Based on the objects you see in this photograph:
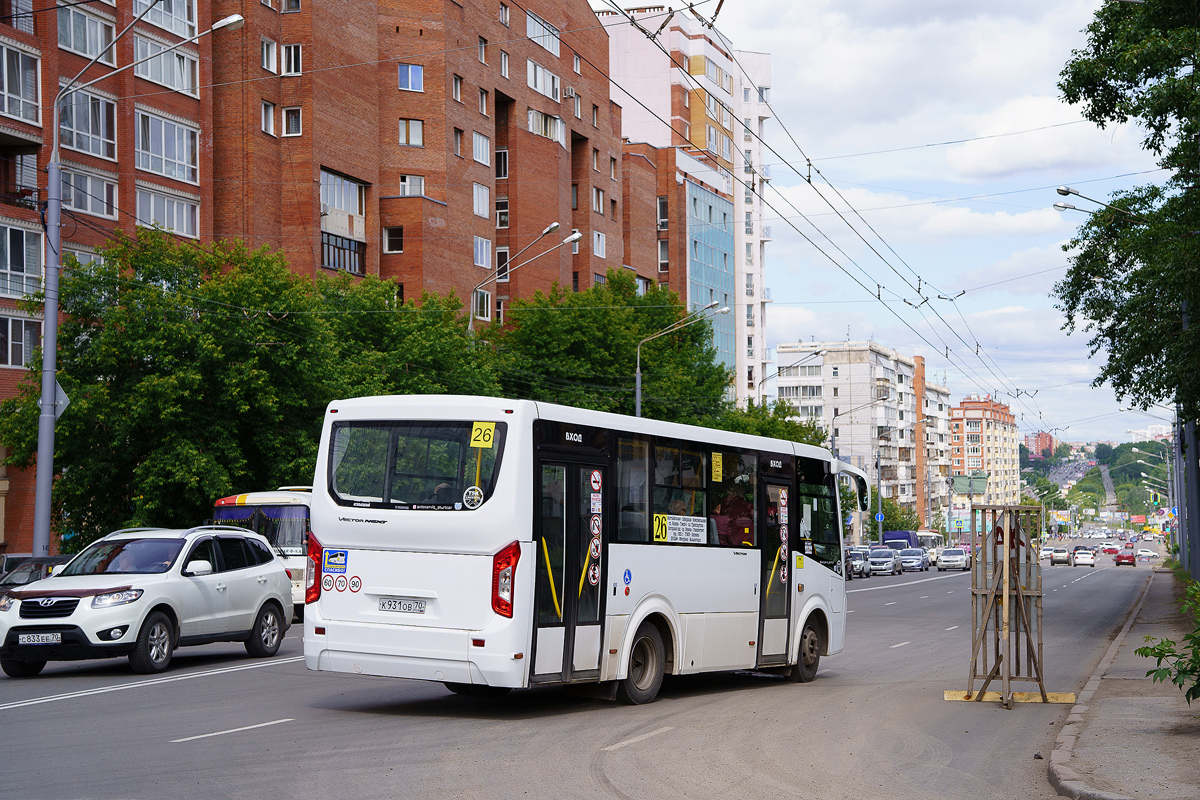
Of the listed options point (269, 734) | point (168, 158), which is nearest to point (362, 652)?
point (269, 734)

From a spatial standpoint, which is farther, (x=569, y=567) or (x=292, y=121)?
(x=292, y=121)

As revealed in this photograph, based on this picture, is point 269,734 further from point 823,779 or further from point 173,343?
point 173,343

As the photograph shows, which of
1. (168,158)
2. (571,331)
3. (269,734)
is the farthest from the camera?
(571,331)

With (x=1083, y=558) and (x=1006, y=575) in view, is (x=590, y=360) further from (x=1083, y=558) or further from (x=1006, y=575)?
(x=1083, y=558)

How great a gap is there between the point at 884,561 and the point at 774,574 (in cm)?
5792

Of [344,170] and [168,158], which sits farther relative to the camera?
[344,170]

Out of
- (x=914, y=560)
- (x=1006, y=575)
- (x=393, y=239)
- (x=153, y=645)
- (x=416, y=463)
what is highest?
(x=393, y=239)

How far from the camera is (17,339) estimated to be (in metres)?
40.2

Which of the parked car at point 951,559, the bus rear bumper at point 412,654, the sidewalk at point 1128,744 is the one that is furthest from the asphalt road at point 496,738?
the parked car at point 951,559

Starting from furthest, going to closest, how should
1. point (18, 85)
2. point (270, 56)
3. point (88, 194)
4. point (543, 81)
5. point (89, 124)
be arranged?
1. point (543, 81)
2. point (270, 56)
3. point (89, 124)
4. point (88, 194)
5. point (18, 85)

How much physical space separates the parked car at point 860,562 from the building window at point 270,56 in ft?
114

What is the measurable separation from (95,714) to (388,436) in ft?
12.2

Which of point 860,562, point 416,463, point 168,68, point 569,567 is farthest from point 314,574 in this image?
point 860,562

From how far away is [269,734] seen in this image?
10875 mm
